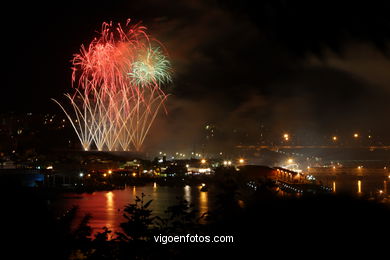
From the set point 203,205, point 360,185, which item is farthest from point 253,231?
point 360,185

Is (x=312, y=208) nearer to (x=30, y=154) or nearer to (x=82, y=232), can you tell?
(x=82, y=232)

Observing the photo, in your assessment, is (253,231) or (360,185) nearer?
(253,231)

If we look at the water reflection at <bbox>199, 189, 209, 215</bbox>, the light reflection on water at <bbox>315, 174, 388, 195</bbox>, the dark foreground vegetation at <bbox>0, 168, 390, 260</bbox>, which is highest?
the dark foreground vegetation at <bbox>0, 168, 390, 260</bbox>

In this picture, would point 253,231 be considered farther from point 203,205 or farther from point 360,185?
point 360,185

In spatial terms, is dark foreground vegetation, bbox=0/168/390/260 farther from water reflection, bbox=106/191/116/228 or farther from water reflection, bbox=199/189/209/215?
water reflection, bbox=199/189/209/215

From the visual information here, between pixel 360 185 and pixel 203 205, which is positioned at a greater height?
pixel 203 205

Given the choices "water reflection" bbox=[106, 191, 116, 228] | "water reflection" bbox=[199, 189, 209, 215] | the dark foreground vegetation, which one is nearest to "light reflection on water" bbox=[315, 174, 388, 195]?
"water reflection" bbox=[199, 189, 209, 215]

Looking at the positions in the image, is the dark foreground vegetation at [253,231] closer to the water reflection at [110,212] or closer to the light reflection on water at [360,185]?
the water reflection at [110,212]

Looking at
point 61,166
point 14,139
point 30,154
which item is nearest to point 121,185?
point 61,166

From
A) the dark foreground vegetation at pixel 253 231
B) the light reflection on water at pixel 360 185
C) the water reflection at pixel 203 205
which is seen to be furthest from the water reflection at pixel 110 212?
the light reflection on water at pixel 360 185

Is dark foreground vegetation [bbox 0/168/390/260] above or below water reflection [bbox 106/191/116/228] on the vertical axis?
above

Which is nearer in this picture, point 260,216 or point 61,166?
point 260,216
